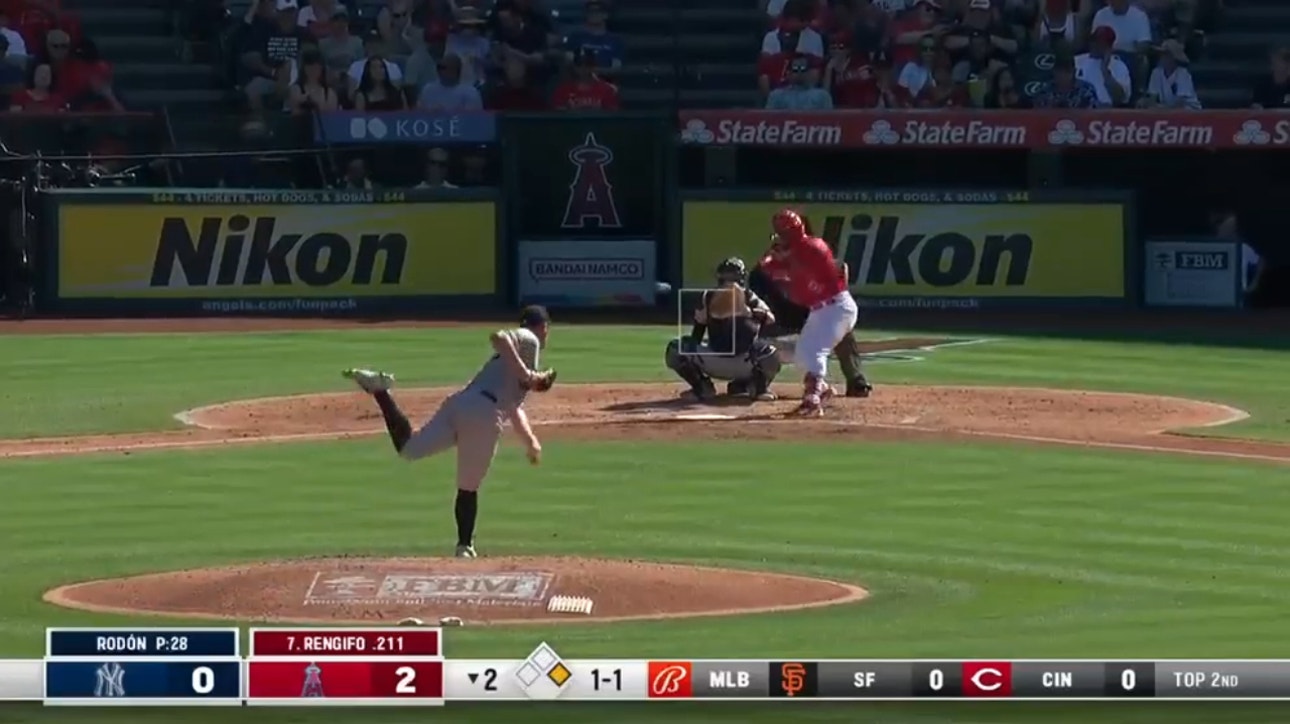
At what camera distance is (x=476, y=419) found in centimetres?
1481

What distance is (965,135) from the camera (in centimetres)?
3012

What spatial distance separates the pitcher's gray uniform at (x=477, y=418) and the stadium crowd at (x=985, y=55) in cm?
1652

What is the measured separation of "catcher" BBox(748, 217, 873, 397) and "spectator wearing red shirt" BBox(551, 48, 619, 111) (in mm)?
6509

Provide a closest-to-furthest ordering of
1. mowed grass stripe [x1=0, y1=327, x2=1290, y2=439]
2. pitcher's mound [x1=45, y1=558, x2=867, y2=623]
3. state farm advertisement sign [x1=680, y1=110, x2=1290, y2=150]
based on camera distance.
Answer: pitcher's mound [x1=45, y1=558, x2=867, y2=623], mowed grass stripe [x1=0, y1=327, x2=1290, y2=439], state farm advertisement sign [x1=680, y1=110, x2=1290, y2=150]

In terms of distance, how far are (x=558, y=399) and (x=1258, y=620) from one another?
36.0ft

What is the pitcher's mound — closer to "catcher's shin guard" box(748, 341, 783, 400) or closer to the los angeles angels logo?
"catcher's shin guard" box(748, 341, 783, 400)

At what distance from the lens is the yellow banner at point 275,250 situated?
29688 millimetres

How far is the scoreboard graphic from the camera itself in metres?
9.36

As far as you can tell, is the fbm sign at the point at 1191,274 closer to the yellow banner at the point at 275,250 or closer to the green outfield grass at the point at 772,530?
the green outfield grass at the point at 772,530

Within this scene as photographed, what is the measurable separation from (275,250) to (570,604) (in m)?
17.1

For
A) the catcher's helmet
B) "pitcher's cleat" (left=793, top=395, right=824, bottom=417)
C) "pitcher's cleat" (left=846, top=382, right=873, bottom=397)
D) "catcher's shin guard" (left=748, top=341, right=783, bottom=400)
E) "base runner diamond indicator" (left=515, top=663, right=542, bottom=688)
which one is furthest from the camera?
"pitcher's cleat" (left=846, top=382, right=873, bottom=397)

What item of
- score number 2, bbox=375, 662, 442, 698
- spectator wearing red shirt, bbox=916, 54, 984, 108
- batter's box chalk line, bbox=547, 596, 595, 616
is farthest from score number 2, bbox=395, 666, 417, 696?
spectator wearing red shirt, bbox=916, 54, 984, 108

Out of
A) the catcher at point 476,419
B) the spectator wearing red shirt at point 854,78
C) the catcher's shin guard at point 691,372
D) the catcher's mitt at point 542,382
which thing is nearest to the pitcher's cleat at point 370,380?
the catcher at point 476,419

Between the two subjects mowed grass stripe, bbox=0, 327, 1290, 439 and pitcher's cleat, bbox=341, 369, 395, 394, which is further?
mowed grass stripe, bbox=0, 327, 1290, 439
